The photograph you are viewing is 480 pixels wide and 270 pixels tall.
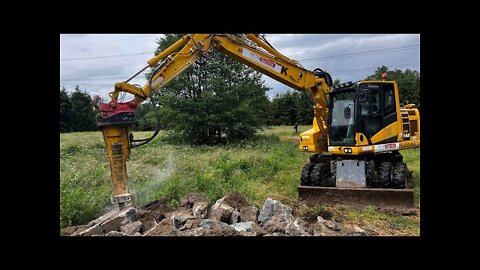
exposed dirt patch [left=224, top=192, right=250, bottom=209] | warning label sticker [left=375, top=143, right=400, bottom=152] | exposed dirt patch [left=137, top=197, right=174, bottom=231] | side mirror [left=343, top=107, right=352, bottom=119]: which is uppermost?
side mirror [left=343, top=107, right=352, bottom=119]

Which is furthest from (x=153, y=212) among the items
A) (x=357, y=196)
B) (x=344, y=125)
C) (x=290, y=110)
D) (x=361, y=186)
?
(x=290, y=110)

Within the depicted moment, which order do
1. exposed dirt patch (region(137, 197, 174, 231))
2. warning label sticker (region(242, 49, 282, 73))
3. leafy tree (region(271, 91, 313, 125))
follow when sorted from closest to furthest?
exposed dirt patch (region(137, 197, 174, 231)) < warning label sticker (region(242, 49, 282, 73)) < leafy tree (region(271, 91, 313, 125))

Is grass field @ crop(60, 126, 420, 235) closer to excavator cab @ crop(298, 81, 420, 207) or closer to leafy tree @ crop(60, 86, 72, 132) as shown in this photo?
excavator cab @ crop(298, 81, 420, 207)

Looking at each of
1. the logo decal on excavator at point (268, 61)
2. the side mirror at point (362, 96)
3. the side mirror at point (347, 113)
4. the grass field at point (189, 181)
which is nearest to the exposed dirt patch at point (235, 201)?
the grass field at point (189, 181)

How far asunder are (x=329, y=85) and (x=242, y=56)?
7.80 feet

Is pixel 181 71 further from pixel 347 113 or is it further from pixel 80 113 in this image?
pixel 80 113

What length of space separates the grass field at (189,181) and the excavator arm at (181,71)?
1.33 metres

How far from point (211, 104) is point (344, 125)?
11.4 metres

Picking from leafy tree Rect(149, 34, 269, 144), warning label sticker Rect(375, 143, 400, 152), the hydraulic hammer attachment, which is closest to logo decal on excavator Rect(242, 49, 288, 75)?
warning label sticker Rect(375, 143, 400, 152)

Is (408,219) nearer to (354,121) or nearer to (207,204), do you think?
(354,121)

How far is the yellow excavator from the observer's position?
26.1ft

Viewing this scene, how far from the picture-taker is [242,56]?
807 cm

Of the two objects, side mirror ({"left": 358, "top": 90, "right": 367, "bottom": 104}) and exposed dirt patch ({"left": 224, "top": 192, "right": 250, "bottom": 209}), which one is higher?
side mirror ({"left": 358, "top": 90, "right": 367, "bottom": 104})

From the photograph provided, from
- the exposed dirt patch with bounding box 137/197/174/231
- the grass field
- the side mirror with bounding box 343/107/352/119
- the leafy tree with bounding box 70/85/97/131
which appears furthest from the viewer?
the leafy tree with bounding box 70/85/97/131
